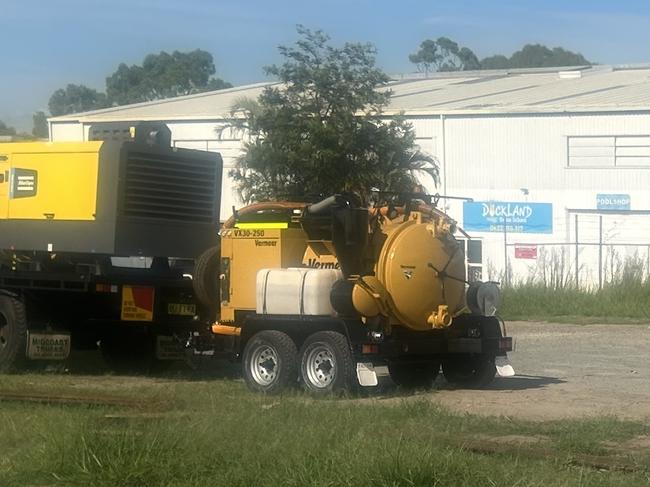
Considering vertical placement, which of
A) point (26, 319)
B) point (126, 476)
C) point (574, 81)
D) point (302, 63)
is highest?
point (574, 81)

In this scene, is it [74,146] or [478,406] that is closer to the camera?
[478,406]

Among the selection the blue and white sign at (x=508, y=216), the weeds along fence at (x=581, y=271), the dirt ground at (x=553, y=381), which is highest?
the blue and white sign at (x=508, y=216)

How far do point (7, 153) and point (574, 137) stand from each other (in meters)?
25.5

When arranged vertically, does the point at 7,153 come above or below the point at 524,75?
below

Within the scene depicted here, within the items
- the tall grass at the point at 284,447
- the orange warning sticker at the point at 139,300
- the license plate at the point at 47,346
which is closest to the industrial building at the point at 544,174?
the orange warning sticker at the point at 139,300

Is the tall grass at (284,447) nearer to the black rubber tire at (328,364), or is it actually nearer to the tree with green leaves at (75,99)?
the black rubber tire at (328,364)

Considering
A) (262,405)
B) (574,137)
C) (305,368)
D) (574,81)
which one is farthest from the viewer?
(574,81)

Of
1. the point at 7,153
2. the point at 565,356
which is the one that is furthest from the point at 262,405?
the point at 565,356

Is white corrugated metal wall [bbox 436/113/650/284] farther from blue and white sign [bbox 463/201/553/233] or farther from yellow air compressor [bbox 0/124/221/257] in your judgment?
yellow air compressor [bbox 0/124/221/257]

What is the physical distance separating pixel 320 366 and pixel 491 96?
32.8 meters

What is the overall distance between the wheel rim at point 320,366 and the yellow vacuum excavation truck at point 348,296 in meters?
0.01

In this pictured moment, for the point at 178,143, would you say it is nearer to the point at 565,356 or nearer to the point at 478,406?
the point at 565,356

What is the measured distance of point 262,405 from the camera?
1363 cm

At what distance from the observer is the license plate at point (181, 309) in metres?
17.4
